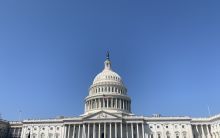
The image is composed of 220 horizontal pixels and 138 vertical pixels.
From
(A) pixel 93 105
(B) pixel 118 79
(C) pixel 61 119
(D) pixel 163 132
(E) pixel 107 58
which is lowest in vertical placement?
(D) pixel 163 132

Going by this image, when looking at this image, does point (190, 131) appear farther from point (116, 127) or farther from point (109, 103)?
point (109, 103)

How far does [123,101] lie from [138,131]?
20.0m

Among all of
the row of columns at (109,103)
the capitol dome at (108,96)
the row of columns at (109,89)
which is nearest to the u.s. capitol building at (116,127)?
the row of columns at (109,103)

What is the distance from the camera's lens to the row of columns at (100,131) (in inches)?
3214

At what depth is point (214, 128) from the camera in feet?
274

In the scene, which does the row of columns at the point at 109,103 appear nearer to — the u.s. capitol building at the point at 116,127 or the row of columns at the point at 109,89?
the u.s. capitol building at the point at 116,127

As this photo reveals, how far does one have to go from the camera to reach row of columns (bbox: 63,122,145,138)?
268 feet

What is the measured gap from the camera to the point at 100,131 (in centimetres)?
8275

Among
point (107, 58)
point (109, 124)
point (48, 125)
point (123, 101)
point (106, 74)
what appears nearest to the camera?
point (109, 124)

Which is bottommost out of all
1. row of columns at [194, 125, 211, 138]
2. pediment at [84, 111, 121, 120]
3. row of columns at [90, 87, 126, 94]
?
row of columns at [194, 125, 211, 138]

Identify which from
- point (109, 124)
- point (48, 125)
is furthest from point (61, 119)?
point (109, 124)

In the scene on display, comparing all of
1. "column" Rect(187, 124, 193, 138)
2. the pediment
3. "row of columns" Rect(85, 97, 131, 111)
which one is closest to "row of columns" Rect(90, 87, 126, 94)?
"row of columns" Rect(85, 97, 131, 111)

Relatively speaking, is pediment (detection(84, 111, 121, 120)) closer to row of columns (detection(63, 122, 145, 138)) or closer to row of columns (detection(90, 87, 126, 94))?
row of columns (detection(63, 122, 145, 138))

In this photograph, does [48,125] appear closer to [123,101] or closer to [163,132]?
[123,101]
